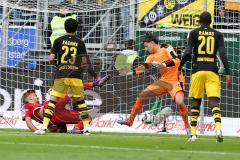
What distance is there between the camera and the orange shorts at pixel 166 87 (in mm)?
15070

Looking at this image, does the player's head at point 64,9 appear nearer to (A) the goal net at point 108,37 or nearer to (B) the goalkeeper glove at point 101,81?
(A) the goal net at point 108,37

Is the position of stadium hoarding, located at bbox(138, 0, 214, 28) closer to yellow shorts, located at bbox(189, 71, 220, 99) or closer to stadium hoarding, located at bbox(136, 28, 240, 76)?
stadium hoarding, located at bbox(136, 28, 240, 76)

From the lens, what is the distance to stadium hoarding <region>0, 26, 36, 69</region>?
63.5 ft

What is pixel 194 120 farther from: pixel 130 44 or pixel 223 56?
pixel 130 44

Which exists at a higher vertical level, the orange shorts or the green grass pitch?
the orange shorts

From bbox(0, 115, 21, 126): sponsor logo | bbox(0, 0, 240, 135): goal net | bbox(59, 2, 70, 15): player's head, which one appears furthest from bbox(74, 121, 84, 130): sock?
bbox(59, 2, 70, 15): player's head

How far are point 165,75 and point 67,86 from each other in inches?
82.6

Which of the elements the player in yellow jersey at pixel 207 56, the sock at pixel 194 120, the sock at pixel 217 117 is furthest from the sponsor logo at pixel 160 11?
the sock at pixel 217 117

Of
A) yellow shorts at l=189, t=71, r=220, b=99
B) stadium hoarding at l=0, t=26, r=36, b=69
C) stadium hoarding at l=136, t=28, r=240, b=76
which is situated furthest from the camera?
stadium hoarding at l=0, t=26, r=36, b=69

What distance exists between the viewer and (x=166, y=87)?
50.0 feet

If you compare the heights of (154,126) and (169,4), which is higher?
(169,4)

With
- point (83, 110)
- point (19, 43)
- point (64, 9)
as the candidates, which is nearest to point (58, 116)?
point (83, 110)

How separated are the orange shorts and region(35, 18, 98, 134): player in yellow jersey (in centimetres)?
161

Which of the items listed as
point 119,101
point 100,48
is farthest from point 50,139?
point 100,48
